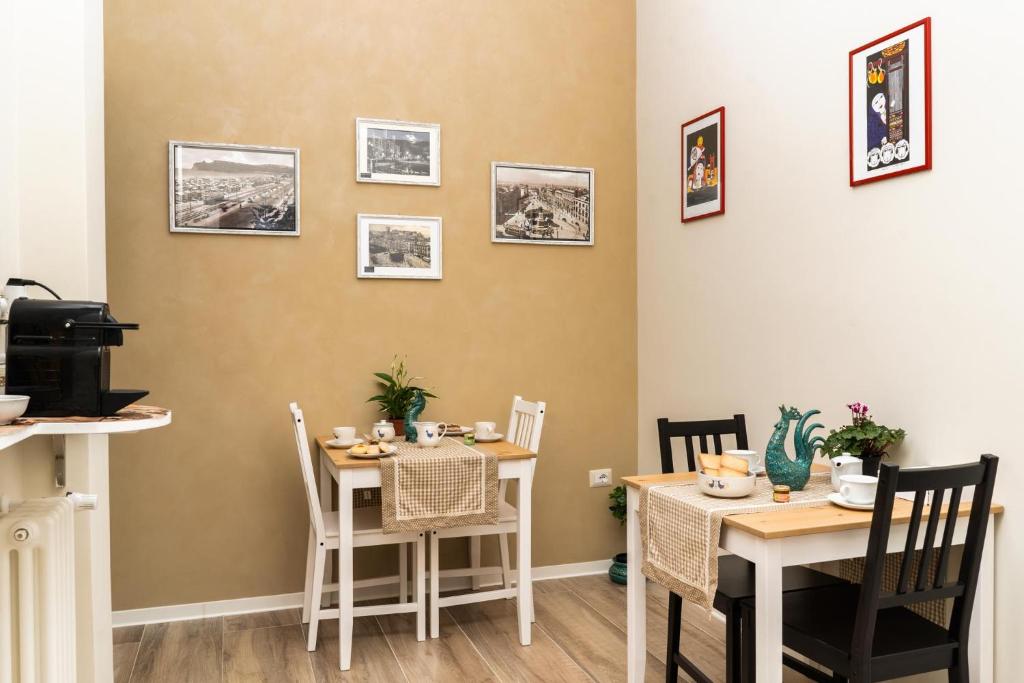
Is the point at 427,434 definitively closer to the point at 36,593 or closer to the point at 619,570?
the point at 619,570

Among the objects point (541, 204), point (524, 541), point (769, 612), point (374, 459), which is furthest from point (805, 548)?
point (541, 204)

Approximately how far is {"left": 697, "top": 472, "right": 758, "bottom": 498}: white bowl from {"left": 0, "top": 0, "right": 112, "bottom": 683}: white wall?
5.78 feet

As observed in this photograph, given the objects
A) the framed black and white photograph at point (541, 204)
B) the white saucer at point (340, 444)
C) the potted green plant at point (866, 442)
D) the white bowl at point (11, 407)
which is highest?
the framed black and white photograph at point (541, 204)

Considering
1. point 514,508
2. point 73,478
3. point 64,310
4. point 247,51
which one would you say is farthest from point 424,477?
point 247,51

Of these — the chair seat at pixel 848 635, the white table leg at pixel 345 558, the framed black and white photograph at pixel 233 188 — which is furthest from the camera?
the framed black and white photograph at pixel 233 188

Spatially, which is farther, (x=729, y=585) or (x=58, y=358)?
(x=729, y=585)

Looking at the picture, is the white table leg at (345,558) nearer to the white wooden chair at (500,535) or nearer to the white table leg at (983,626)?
the white wooden chair at (500,535)

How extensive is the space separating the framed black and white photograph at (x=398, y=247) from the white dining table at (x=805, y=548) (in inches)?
81.3

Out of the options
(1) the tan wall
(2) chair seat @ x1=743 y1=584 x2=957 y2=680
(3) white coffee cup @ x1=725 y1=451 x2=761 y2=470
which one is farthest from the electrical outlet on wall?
(2) chair seat @ x1=743 y1=584 x2=957 y2=680

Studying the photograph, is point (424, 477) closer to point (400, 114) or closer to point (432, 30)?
point (400, 114)

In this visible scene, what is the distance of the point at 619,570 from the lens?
3.78m

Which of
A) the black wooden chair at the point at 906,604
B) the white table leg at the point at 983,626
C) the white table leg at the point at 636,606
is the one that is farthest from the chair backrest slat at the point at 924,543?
the white table leg at the point at 636,606

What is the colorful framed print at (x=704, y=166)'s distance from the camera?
10.8ft

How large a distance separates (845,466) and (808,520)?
36cm
